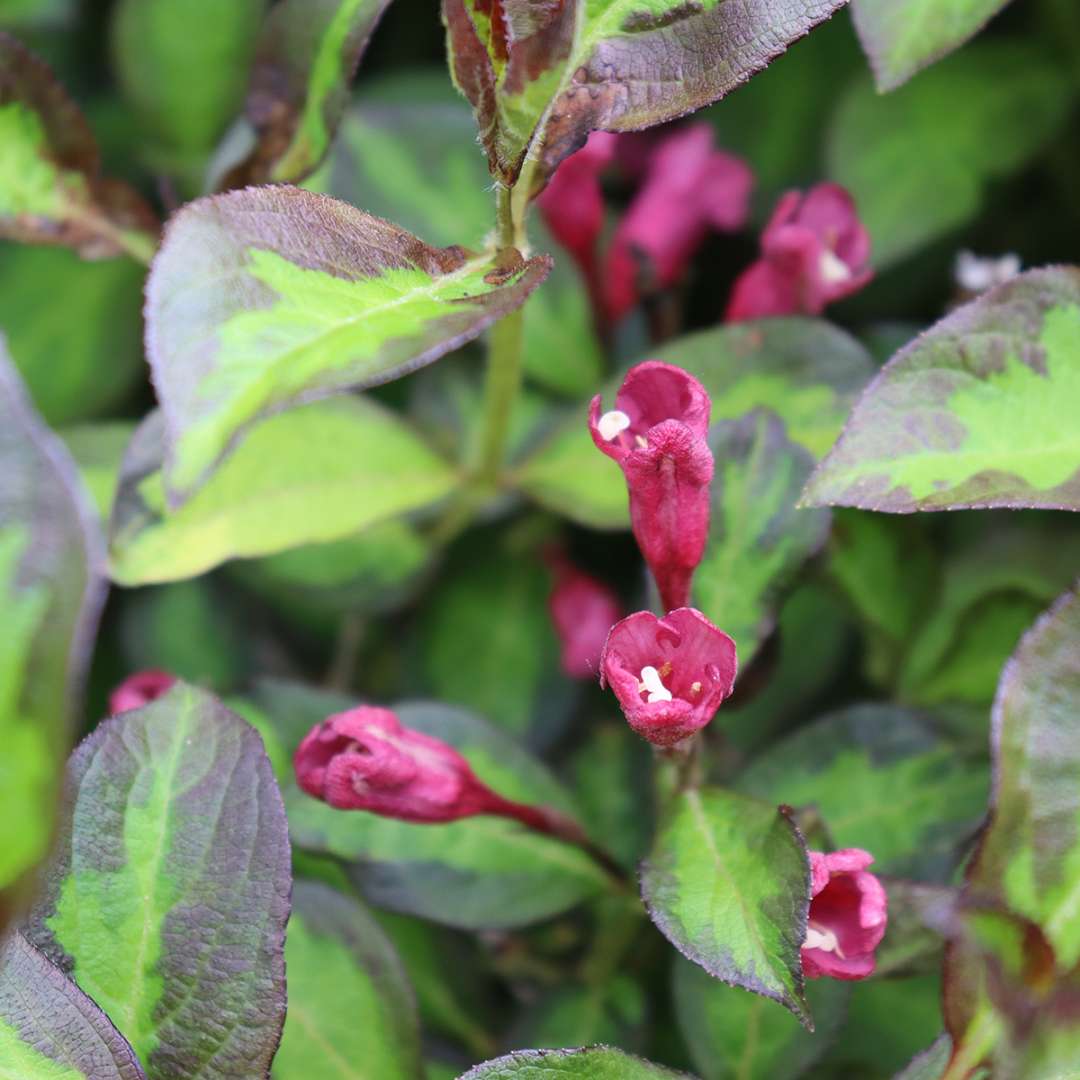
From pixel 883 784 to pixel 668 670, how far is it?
23cm

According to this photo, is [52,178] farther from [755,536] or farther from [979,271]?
[979,271]

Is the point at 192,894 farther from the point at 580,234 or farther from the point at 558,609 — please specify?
the point at 580,234

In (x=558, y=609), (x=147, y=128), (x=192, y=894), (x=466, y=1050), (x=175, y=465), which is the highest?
(x=175, y=465)

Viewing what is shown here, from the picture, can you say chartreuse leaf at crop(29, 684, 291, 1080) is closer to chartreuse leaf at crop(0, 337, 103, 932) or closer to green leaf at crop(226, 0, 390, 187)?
chartreuse leaf at crop(0, 337, 103, 932)

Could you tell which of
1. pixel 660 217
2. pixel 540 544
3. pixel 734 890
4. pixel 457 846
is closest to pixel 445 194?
pixel 660 217

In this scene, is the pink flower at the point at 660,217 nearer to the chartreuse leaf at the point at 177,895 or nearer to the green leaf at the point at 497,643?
the green leaf at the point at 497,643

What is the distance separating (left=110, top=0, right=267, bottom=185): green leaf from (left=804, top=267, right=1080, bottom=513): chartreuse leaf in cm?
59

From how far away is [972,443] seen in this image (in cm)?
61

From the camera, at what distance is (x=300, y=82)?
78cm

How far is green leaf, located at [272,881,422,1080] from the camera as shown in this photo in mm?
664

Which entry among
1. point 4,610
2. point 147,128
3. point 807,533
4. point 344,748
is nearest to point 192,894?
point 344,748

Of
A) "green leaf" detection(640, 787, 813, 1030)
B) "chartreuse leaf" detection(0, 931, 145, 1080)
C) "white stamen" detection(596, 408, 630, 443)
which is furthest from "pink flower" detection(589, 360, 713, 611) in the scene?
"chartreuse leaf" detection(0, 931, 145, 1080)

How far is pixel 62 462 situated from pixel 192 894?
235 millimetres

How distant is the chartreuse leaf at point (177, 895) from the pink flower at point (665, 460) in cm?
21
